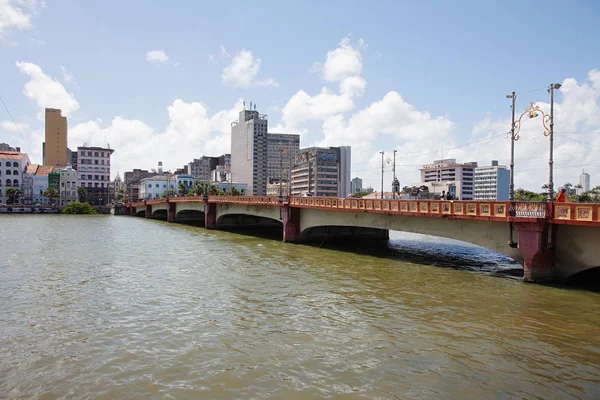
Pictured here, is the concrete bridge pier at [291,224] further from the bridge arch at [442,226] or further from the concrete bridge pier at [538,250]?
the concrete bridge pier at [538,250]

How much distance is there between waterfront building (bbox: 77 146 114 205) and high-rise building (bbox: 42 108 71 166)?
46.5 metres

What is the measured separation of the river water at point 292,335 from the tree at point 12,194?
11463cm

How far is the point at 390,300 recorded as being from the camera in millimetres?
19312

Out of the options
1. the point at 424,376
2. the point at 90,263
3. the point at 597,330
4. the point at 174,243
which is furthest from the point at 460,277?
the point at 174,243

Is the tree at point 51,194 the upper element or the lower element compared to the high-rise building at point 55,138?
lower

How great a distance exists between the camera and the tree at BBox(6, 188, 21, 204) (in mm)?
121550

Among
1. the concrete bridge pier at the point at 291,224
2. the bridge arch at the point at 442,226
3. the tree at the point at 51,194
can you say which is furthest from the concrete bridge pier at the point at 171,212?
the tree at the point at 51,194

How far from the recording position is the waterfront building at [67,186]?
456 ft

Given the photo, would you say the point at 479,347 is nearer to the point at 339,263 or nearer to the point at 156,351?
the point at 156,351

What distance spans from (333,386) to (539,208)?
16.6 m

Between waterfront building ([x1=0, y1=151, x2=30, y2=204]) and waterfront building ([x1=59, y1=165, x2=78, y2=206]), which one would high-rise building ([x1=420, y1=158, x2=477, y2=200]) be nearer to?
waterfront building ([x1=59, y1=165, x2=78, y2=206])

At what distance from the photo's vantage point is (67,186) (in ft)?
460

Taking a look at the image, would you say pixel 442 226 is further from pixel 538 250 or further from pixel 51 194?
pixel 51 194

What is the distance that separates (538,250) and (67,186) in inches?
5873
